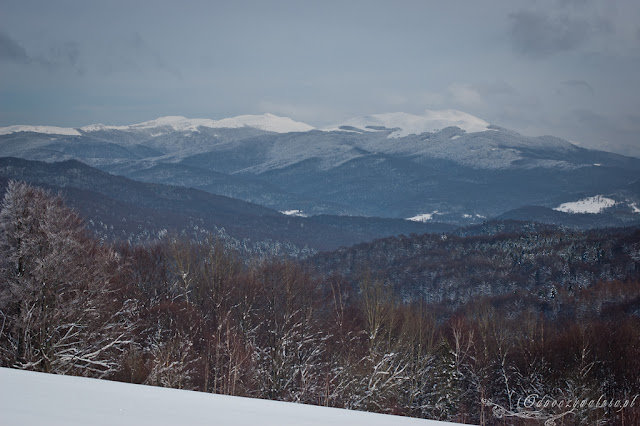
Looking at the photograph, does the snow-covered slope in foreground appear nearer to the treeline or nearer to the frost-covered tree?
the treeline

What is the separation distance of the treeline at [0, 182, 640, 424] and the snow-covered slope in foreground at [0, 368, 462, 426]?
8.80 meters

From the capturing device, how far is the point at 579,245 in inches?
6511

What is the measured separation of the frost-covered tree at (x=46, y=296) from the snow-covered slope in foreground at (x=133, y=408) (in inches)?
448

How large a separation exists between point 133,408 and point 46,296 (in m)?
16.3

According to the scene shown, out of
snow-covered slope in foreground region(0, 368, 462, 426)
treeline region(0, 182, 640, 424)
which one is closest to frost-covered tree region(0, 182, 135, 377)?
treeline region(0, 182, 640, 424)

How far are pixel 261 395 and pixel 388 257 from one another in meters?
164

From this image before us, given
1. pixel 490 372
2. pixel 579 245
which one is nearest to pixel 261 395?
pixel 490 372

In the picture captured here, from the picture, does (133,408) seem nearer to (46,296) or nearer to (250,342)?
(46,296)

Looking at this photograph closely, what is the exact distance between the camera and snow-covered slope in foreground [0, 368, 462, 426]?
10070mm

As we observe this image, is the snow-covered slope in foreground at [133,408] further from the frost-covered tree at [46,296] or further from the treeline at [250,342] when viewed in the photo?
the frost-covered tree at [46,296]

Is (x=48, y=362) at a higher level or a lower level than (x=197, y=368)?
higher

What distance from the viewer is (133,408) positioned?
10875mm

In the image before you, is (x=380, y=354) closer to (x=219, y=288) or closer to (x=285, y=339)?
(x=285, y=339)

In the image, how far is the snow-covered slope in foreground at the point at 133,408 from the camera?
10070 mm
